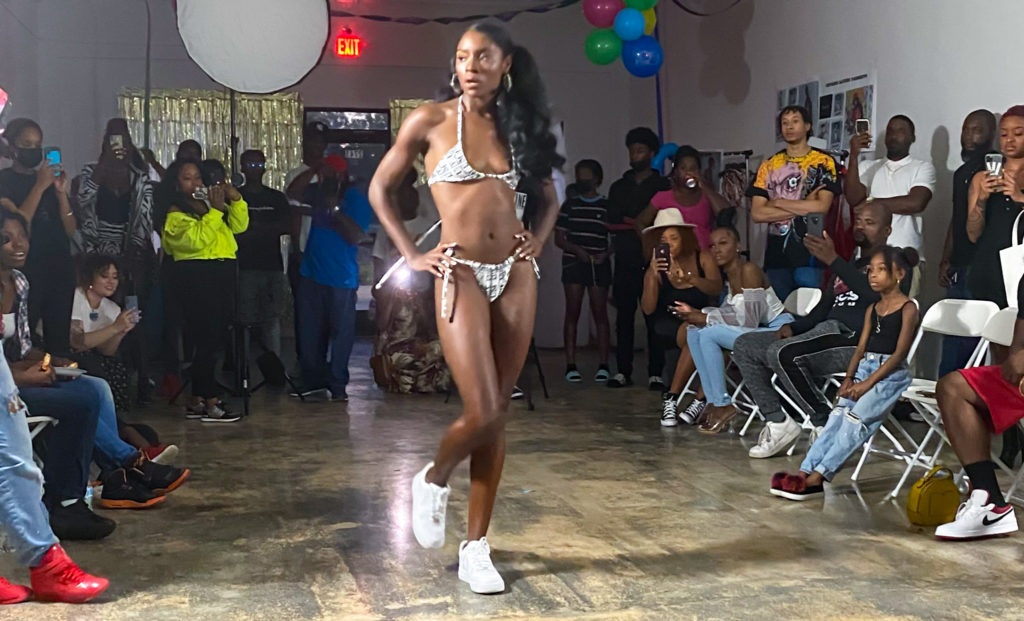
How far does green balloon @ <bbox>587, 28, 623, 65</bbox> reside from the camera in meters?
8.19

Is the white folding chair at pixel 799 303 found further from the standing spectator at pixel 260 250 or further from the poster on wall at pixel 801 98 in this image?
the standing spectator at pixel 260 250

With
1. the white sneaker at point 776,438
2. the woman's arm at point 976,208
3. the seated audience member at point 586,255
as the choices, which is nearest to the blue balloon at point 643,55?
the seated audience member at point 586,255

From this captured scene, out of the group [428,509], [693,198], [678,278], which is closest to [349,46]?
[693,198]

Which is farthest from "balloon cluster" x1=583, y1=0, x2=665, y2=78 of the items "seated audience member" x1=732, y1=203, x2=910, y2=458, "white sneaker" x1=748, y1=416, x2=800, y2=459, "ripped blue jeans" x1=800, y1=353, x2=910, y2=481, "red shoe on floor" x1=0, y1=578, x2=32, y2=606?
"red shoe on floor" x1=0, y1=578, x2=32, y2=606

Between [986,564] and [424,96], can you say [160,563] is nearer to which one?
[986,564]

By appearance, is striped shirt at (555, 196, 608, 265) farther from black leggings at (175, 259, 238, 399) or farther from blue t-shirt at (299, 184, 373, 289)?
black leggings at (175, 259, 238, 399)

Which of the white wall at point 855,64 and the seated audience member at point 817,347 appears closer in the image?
the seated audience member at point 817,347

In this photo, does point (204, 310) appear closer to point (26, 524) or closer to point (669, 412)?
point (669, 412)

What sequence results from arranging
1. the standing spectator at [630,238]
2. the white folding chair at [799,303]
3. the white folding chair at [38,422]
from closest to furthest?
1. the white folding chair at [38,422]
2. the white folding chair at [799,303]
3. the standing spectator at [630,238]

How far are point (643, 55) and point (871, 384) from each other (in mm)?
4236

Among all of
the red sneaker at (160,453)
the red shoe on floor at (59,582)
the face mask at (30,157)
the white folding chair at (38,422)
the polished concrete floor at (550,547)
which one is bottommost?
the polished concrete floor at (550,547)

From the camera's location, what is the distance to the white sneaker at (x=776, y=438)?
16.5ft

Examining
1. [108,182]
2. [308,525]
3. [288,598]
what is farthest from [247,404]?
[288,598]

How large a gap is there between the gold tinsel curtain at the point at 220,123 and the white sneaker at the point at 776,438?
232 inches
